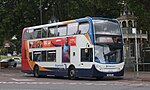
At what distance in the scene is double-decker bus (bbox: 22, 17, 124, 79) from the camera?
24000mm

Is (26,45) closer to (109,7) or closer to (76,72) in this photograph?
(76,72)

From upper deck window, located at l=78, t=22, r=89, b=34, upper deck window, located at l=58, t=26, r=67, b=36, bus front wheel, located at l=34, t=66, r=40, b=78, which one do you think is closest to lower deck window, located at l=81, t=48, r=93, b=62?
upper deck window, located at l=78, t=22, r=89, b=34

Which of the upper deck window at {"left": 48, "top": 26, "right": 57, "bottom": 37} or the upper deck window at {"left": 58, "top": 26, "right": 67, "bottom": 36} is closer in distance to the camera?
the upper deck window at {"left": 58, "top": 26, "right": 67, "bottom": 36}

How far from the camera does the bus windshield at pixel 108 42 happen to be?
78.7ft

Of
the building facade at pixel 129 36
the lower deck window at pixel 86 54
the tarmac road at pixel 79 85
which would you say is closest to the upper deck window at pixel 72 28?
the lower deck window at pixel 86 54

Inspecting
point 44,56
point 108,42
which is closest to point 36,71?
point 44,56

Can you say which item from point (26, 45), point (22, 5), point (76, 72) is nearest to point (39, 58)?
point (26, 45)

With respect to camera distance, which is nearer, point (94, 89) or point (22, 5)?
point (94, 89)

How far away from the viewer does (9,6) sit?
45.8 m

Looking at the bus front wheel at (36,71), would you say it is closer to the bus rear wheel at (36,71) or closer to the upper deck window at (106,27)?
the bus rear wheel at (36,71)

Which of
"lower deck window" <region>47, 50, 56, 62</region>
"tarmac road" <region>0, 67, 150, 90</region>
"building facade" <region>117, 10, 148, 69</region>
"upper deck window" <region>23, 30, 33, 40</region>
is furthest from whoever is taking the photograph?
"building facade" <region>117, 10, 148, 69</region>

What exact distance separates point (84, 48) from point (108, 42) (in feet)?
5.52

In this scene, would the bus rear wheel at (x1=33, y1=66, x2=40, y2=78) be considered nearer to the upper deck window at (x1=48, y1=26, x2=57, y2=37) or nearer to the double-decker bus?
the double-decker bus

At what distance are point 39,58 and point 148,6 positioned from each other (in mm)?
11855
